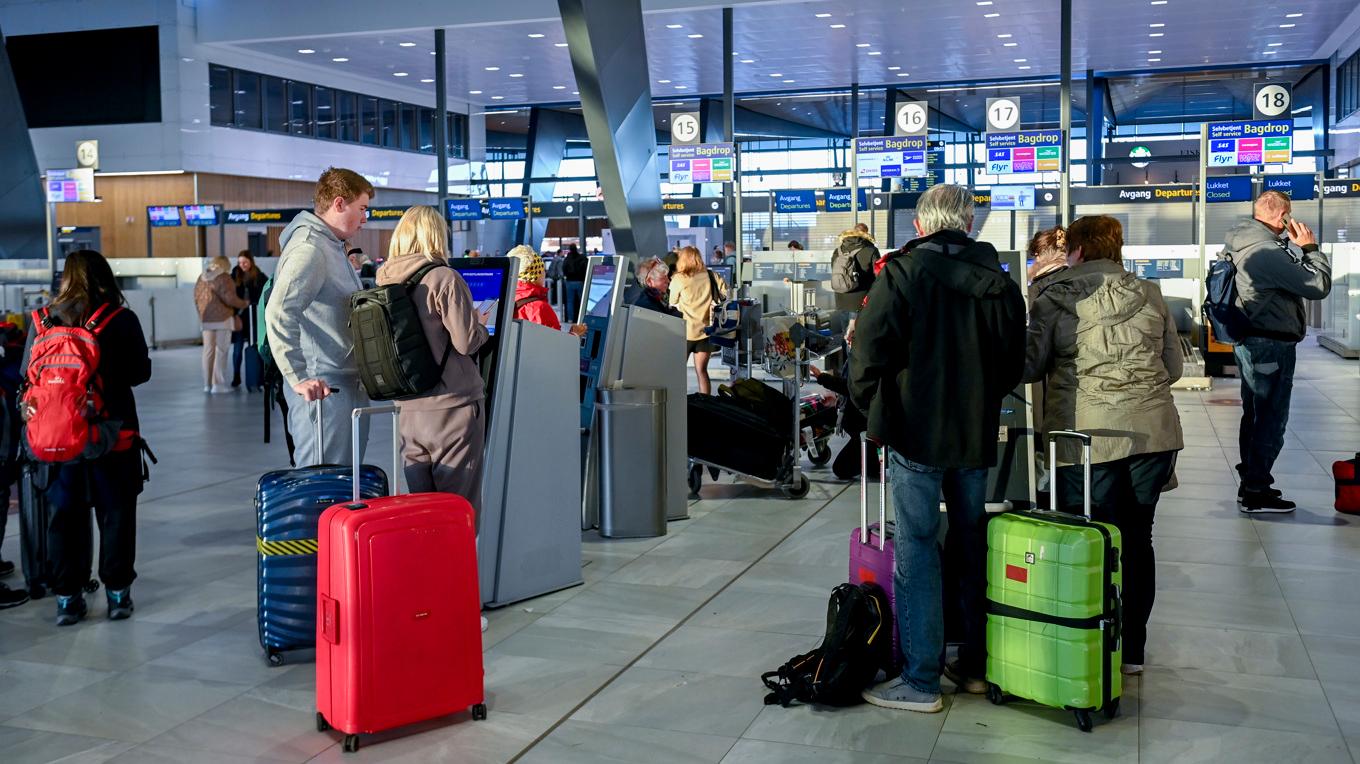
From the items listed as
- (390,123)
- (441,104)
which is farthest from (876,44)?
(390,123)

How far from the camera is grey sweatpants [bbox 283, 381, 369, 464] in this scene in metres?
4.86

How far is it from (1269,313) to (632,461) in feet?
11.1

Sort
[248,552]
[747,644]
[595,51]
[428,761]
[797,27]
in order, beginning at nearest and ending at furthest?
[428,761], [747,644], [248,552], [595,51], [797,27]

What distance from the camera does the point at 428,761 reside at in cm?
355

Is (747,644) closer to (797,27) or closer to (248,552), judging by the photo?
(248,552)

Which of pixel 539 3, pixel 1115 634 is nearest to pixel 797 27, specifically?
pixel 539 3

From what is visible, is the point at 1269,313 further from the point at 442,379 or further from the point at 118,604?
the point at 118,604

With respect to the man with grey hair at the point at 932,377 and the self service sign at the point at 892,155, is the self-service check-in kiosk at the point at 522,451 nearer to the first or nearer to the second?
the man with grey hair at the point at 932,377

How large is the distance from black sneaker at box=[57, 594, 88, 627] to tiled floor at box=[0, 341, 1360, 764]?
9 centimetres

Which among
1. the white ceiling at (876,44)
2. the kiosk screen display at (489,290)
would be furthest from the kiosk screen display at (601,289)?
the white ceiling at (876,44)

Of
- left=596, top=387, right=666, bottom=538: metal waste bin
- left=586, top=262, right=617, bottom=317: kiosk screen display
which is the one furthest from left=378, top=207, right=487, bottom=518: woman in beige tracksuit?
left=586, top=262, right=617, bottom=317: kiosk screen display

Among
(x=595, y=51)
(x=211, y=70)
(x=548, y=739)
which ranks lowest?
(x=548, y=739)

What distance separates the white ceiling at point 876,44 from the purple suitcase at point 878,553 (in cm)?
1980

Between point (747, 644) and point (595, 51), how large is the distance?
11.5m
